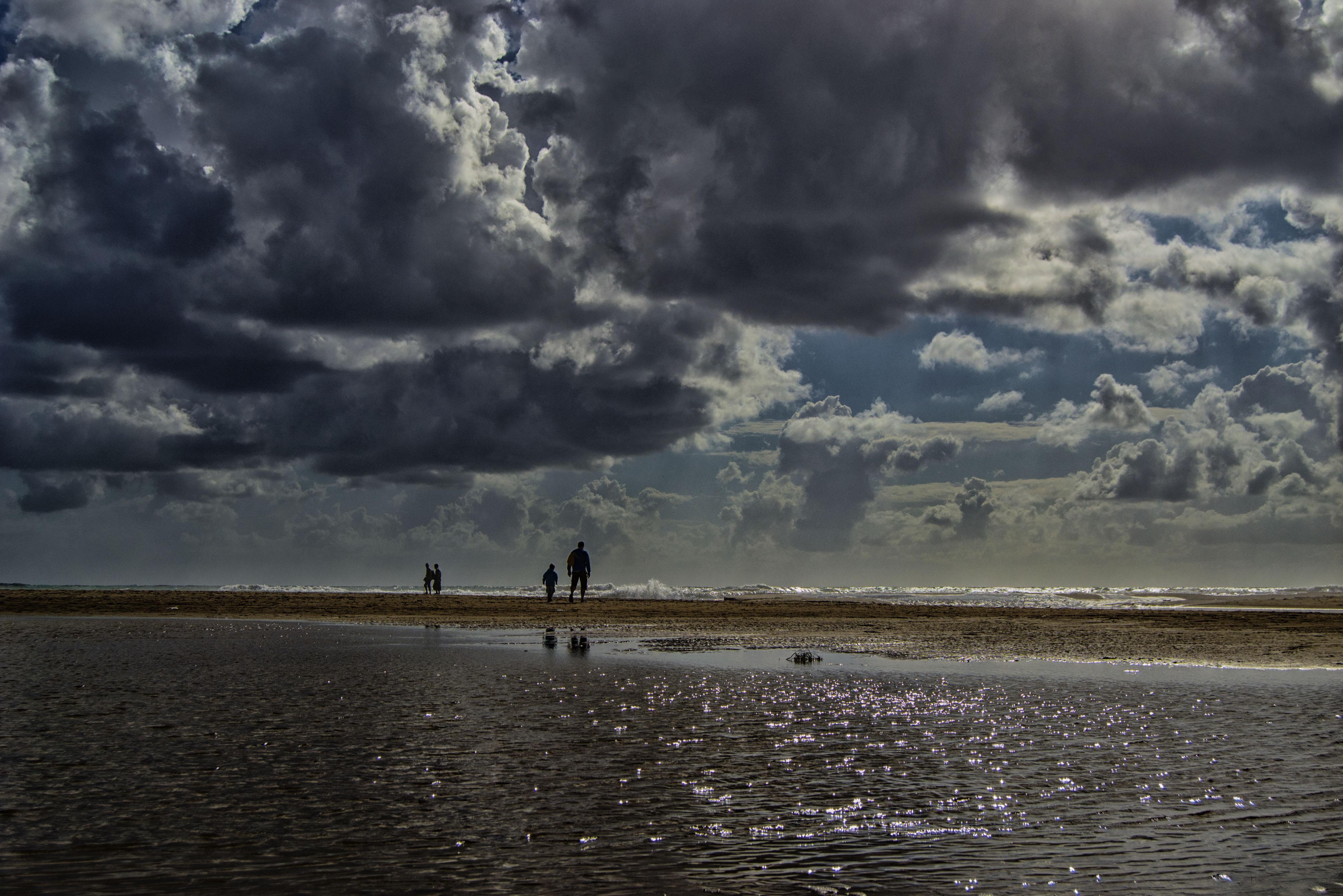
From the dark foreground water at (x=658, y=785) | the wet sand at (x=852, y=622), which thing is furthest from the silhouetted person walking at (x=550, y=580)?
the dark foreground water at (x=658, y=785)

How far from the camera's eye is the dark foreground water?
6828 millimetres

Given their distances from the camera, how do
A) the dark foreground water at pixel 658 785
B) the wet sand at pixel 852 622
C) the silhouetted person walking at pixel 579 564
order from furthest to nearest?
1. the silhouetted person walking at pixel 579 564
2. the wet sand at pixel 852 622
3. the dark foreground water at pixel 658 785

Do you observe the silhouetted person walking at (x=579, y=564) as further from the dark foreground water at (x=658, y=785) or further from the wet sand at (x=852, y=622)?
the dark foreground water at (x=658, y=785)

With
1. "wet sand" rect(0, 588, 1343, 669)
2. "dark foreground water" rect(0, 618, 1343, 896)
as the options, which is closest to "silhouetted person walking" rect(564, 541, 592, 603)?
"wet sand" rect(0, 588, 1343, 669)

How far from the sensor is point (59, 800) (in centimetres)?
828

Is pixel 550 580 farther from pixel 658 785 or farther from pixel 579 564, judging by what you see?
pixel 658 785

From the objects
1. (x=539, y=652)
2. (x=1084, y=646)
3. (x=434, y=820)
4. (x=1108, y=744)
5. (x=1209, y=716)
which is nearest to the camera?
(x=434, y=820)

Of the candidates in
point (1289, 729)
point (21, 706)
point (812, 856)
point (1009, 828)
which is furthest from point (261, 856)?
point (1289, 729)

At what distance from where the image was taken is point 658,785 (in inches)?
370

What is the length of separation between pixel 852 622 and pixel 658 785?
30864 mm

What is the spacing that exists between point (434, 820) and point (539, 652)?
50.9 feet

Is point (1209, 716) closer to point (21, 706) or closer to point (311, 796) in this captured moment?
point (311, 796)

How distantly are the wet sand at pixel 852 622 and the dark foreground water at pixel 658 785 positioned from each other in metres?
8.41

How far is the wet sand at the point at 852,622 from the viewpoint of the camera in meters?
25.7
